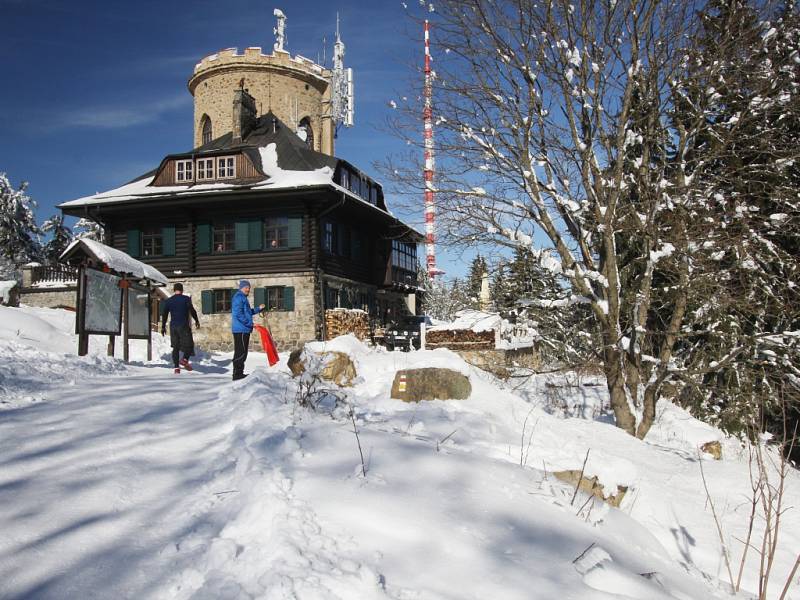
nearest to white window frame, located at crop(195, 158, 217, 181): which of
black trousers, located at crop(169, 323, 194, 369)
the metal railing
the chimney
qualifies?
the chimney

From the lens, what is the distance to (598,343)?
29.1 feet

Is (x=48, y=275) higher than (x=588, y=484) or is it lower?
higher

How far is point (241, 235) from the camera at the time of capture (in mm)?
22328

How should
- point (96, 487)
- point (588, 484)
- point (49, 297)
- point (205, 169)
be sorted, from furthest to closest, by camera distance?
1. point (49, 297)
2. point (205, 169)
3. point (588, 484)
4. point (96, 487)

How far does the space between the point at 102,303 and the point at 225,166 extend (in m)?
13.6

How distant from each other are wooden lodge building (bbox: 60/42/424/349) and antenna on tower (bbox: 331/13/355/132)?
12.1m

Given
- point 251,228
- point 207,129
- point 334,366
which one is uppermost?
point 207,129

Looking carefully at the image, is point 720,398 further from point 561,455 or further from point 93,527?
point 93,527

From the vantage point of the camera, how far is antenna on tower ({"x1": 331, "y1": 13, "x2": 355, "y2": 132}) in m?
36.3

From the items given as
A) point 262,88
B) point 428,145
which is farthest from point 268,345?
point 262,88

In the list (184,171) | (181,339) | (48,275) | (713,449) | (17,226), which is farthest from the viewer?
(17,226)

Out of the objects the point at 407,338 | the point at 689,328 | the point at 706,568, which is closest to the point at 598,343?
the point at 689,328

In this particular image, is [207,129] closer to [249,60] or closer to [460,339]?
[249,60]

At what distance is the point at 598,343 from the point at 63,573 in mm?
8048
